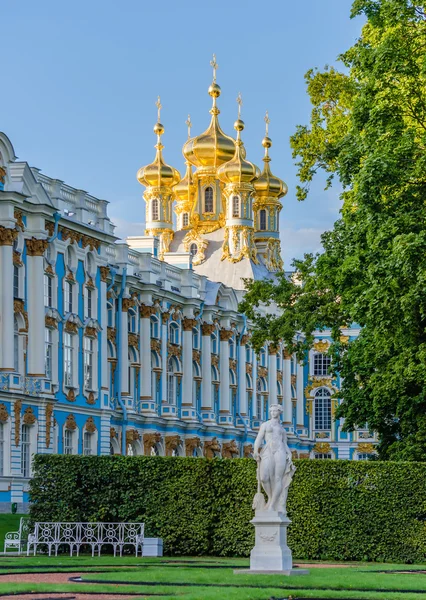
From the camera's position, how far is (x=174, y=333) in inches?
3110

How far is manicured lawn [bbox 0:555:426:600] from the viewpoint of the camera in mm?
24594

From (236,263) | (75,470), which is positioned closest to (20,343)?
(75,470)

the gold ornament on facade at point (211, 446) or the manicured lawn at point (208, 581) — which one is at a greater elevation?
the gold ornament on facade at point (211, 446)

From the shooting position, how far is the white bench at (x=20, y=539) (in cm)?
3844

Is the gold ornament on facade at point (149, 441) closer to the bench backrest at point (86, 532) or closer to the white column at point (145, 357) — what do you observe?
the white column at point (145, 357)

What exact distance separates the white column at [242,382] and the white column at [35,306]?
110ft

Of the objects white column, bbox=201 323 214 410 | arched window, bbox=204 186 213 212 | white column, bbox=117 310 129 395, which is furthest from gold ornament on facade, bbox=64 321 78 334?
arched window, bbox=204 186 213 212

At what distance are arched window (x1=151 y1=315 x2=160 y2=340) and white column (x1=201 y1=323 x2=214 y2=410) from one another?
7.27 meters

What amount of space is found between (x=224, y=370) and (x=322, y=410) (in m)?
22.4

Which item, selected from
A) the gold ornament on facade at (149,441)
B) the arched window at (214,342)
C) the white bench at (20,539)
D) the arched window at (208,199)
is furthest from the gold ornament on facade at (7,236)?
the arched window at (208,199)

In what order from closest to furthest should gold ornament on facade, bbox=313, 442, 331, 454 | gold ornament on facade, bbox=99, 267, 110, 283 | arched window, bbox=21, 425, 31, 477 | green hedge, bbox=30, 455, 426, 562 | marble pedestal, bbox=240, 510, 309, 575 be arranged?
marble pedestal, bbox=240, 510, 309, 575 → green hedge, bbox=30, 455, 426, 562 → arched window, bbox=21, 425, 31, 477 → gold ornament on facade, bbox=99, 267, 110, 283 → gold ornament on facade, bbox=313, 442, 331, 454

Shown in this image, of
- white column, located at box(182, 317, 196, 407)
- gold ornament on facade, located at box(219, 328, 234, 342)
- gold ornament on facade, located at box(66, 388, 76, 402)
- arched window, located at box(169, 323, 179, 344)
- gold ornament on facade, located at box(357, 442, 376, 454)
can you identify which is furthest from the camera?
gold ornament on facade, located at box(357, 442, 376, 454)

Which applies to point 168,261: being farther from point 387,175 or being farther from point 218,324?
point 387,175

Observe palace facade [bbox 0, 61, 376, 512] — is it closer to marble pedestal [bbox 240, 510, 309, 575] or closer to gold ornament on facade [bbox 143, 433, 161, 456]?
gold ornament on facade [bbox 143, 433, 161, 456]
